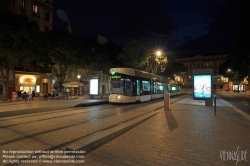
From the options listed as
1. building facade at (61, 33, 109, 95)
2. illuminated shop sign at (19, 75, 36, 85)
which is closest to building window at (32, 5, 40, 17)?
building facade at (61, 33, 109, 95)

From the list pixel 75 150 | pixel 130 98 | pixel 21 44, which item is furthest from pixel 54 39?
pixel 75 150

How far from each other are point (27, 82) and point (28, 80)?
39 cm

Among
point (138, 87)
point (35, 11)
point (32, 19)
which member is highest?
point (35, 11)

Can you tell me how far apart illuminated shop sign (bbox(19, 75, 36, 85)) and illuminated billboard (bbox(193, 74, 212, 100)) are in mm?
26111

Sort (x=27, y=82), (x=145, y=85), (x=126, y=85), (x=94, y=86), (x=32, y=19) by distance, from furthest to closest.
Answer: (x=27, y=82) < (x=32, y=19) < (x=94, y=86) < (x=145, y=85) < (x=126, y=85)

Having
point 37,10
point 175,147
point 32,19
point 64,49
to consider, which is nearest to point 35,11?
point 37,10

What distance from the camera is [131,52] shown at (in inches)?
1195

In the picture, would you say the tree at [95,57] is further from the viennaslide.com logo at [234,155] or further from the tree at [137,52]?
the viennaslide.com logo at [234,155]

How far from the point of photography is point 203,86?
17.8 meters

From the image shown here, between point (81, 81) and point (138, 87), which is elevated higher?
point (81, 81)

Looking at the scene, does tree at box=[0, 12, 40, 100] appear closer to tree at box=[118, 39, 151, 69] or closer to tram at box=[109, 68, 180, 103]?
tram at box=[109, 68, 180, 103]

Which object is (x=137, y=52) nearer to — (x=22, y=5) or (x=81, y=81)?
(x=81, y=81)

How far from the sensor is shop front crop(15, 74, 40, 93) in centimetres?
2850

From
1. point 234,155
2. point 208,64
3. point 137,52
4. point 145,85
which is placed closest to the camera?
point 234,155
